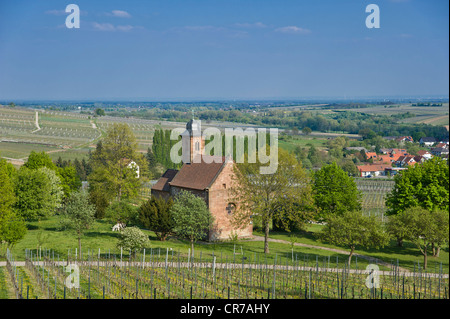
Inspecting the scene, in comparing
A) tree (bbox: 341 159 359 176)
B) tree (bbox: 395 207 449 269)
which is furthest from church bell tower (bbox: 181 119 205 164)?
tree (bbox: 341 159 359 176)

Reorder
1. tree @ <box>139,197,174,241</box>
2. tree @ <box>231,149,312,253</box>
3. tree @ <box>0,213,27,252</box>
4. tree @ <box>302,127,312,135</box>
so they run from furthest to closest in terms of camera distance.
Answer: tree @ <box>302,127,312,135</box> → tree @ <box>139,197,174,241</box> → tree @ <box>231,149,312,253</box> → tree @ <box>0,213,27,252</box>

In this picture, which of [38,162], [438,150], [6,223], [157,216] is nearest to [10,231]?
[6,223]

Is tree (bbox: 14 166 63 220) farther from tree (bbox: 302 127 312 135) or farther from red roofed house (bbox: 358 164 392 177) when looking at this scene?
tree (bbox: 302 127 312 135)

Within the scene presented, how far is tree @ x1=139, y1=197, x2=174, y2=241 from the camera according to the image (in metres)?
39.8

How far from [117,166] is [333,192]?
2353cm

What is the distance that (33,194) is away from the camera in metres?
45.4

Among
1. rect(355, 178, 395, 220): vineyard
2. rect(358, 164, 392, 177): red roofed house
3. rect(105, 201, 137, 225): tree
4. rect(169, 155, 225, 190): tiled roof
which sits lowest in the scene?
rect(355, 178, 395, 220): vineyard

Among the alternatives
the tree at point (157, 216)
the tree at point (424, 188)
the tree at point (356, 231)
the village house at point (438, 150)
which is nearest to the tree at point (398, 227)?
the tree at point (356, 231)

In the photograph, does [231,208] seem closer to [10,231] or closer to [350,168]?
[10,231]

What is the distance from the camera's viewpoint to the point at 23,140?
310ft

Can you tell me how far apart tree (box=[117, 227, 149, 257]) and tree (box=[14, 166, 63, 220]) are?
16.3m

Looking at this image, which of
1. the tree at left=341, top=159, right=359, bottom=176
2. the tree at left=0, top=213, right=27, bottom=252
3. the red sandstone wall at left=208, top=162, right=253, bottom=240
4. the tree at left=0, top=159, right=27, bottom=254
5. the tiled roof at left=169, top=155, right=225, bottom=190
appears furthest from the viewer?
the tree at left=341, top=159, right=359, bottom=176

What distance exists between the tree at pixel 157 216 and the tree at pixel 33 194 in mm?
11631
